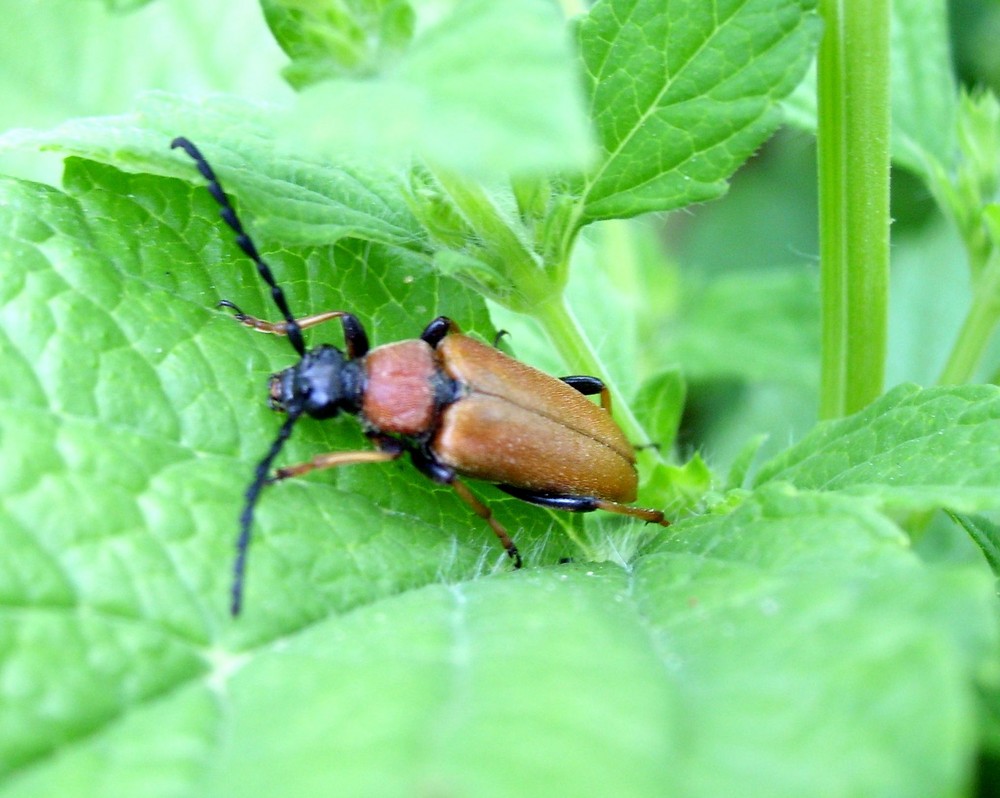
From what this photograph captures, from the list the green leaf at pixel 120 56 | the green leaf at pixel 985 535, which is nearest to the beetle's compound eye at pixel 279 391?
the green leaf at pixel 985 535

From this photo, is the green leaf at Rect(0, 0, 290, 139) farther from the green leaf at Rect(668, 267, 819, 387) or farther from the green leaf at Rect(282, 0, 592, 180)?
the green leaf at Rect(282, 0, 592, 180)

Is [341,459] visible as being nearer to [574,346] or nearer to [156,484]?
[156,484]

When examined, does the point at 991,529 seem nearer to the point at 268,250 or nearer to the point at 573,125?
the point at 573,125

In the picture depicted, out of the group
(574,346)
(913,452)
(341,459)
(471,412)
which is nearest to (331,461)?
(341,459)

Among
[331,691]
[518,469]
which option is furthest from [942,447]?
[331,691]

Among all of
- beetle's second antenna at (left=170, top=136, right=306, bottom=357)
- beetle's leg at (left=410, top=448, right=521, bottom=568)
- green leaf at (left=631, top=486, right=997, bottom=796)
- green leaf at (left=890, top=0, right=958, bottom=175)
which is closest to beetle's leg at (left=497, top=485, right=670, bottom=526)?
beetle's leg at (left=410, top=448, right=521, bottom=568)

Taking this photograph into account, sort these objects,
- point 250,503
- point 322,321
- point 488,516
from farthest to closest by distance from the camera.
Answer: point 322,321 → point 488,516 → point 250,503
